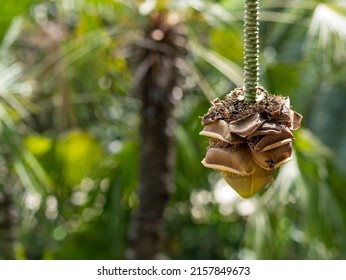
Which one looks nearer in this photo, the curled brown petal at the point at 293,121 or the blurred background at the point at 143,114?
the curled brown petal at the point at 293,121

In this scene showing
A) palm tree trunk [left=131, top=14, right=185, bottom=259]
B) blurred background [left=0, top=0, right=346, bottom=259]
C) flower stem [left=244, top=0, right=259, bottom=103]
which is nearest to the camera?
flower stem [left=244, top=0, right=259, bottom=103]

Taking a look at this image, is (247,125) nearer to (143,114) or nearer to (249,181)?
(249,181)

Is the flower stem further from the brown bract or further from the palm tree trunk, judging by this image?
the palm tree trunk

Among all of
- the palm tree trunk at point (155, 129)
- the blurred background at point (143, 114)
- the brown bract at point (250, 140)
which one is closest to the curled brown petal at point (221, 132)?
the brown bract at point (250, 140)

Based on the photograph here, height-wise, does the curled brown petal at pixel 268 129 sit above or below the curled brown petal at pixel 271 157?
above

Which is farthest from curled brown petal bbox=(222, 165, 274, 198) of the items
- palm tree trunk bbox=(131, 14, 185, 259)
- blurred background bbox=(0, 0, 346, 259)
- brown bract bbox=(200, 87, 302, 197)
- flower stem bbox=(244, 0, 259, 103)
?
palm tree trunk bbox=(131, 14, 185, 259)

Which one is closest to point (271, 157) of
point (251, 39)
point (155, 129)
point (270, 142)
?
point (270, 142)

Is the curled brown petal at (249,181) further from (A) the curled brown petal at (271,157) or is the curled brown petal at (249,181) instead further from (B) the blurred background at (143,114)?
(B) the blurred background at (143,114)
